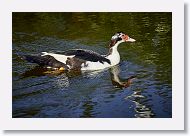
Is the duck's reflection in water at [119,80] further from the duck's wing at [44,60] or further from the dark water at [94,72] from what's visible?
the duck's wing at [44,60]

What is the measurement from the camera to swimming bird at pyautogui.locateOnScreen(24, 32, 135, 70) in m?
5.41

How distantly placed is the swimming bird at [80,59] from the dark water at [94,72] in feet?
0.18

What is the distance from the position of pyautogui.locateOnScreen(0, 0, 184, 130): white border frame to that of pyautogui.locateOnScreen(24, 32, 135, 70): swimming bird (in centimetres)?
46

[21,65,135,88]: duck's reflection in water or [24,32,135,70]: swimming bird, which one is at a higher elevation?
[24,32,135,70]: swimming bird

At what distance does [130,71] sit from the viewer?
5.35 metres

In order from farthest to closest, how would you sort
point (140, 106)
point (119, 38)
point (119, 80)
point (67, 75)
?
1. point (119, 38)
2. point (67, 75)
3. point (119, 80)
4. point (140, 106)

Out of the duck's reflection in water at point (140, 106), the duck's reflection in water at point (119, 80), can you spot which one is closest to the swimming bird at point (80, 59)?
the duck's reflection in water at point (119, 80)

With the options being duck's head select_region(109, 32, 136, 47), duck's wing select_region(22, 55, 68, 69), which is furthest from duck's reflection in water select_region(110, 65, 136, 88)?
duck's wing select_region(22, 55, 68, 69)

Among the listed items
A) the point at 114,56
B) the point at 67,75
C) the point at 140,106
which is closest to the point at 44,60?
the point at 67,75

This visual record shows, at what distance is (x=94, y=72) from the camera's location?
545 centimetres

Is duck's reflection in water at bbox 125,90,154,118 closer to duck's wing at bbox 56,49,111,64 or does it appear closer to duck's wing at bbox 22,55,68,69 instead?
duck's wing at bbox 56,49,111,64
